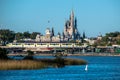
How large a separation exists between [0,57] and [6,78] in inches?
662

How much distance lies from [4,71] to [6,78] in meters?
9.44

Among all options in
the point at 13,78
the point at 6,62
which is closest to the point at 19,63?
the point at 6,62

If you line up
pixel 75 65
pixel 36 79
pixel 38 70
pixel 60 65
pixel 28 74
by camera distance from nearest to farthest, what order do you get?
pixel 36 79 < pixel 28 74 < pixel 38 70 < pixel 60 65 < pixel 75 65

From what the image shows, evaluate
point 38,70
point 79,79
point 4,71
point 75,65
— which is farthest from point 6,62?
point 75,65

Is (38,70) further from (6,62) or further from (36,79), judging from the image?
(36,79)

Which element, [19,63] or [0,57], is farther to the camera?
[0,57]

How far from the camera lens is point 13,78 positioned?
6769 centimetres

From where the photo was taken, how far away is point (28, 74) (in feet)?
243

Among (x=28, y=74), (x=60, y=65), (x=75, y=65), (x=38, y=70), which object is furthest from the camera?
(x=75, y=65)

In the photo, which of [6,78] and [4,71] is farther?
[4,71]

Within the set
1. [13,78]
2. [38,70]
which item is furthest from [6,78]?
[38,70]

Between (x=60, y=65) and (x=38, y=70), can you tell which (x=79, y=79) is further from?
(x=60, y=65)

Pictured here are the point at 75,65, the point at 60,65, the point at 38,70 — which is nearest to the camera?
the point at 38,70

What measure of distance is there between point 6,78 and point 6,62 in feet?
32.2
